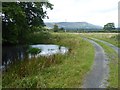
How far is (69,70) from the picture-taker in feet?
50.7

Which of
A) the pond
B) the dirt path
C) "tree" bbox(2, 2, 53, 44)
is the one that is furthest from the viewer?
"tree" bbox(2, 2, 53, 44)

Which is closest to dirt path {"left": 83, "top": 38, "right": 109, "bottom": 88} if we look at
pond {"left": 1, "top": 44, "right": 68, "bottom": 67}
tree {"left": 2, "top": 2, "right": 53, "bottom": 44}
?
pond {"left": 1, "top": 44, "right": 68, "bottom": 67}

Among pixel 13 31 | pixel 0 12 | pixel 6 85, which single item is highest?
pixel 0 12

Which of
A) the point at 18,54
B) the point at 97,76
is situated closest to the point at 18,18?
the point at 18,54

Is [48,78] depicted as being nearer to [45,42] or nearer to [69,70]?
[69,70]

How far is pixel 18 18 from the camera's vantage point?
105 feet

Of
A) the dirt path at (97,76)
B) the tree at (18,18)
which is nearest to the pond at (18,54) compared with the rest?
the tree at (18,18)

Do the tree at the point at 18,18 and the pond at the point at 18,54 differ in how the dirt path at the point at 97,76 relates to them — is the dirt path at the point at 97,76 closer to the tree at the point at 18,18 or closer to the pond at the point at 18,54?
the pond at the point at 18,54

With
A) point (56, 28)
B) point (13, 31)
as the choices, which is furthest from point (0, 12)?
point (56, 28)

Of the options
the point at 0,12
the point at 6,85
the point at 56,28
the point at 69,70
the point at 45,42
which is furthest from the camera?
the point at 56,28

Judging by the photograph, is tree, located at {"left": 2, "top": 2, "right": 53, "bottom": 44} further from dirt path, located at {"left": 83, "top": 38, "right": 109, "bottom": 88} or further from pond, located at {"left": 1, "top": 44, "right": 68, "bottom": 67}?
dirt path, located at {"left": 83, "top": 38, "right": 109, "bottom": 88}

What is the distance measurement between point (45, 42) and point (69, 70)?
31811 millimetres

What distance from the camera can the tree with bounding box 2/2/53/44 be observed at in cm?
3066

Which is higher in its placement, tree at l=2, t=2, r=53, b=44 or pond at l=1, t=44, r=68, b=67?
tree at l=2, t=2, r=53, b=44
